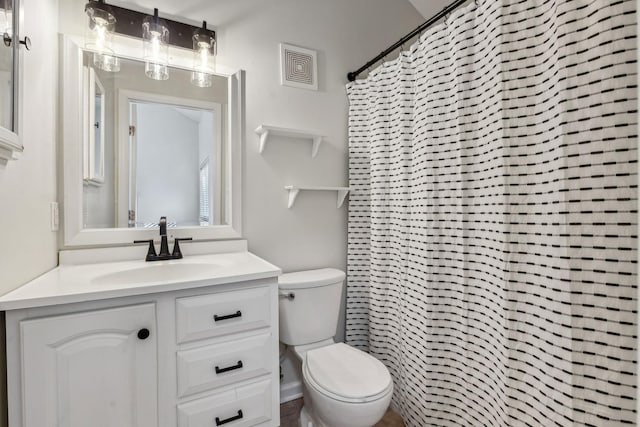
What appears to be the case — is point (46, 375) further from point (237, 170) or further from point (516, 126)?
point (516, 126)

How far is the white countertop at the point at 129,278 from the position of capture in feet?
2.84

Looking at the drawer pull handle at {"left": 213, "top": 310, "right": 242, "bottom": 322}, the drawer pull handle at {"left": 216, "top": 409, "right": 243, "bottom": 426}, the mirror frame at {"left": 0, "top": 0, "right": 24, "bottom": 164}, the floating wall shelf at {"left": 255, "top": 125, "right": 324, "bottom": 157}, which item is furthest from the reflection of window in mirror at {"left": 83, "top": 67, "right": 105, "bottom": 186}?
the drawer pull handle at {"left": 216, "top": 409, "right": 243, "bottom": 426}

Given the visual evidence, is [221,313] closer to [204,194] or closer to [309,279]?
[309,279]

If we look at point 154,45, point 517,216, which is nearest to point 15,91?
point 154,45

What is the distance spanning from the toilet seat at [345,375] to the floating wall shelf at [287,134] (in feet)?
3.71

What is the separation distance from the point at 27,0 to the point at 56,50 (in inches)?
12.2

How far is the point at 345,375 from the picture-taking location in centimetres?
131

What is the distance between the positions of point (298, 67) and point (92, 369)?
5.64ft

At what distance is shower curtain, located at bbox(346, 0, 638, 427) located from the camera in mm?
847

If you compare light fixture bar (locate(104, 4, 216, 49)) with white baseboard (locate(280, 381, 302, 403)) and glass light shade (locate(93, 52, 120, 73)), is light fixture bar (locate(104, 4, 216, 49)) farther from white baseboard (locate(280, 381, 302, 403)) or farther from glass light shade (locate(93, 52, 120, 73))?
white baseboard (locate(280, 381, 302, 403))

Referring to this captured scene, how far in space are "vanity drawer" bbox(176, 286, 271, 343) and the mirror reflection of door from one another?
24.1 inches

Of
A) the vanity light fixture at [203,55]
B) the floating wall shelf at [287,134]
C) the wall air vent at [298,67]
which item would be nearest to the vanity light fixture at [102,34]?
the vanity light fixture at [203,55]

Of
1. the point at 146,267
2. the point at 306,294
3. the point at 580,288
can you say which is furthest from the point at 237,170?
the point at 580,288

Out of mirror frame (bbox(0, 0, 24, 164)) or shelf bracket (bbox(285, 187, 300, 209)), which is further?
shelf bracket (bbox(285, 187, 300, 209))
